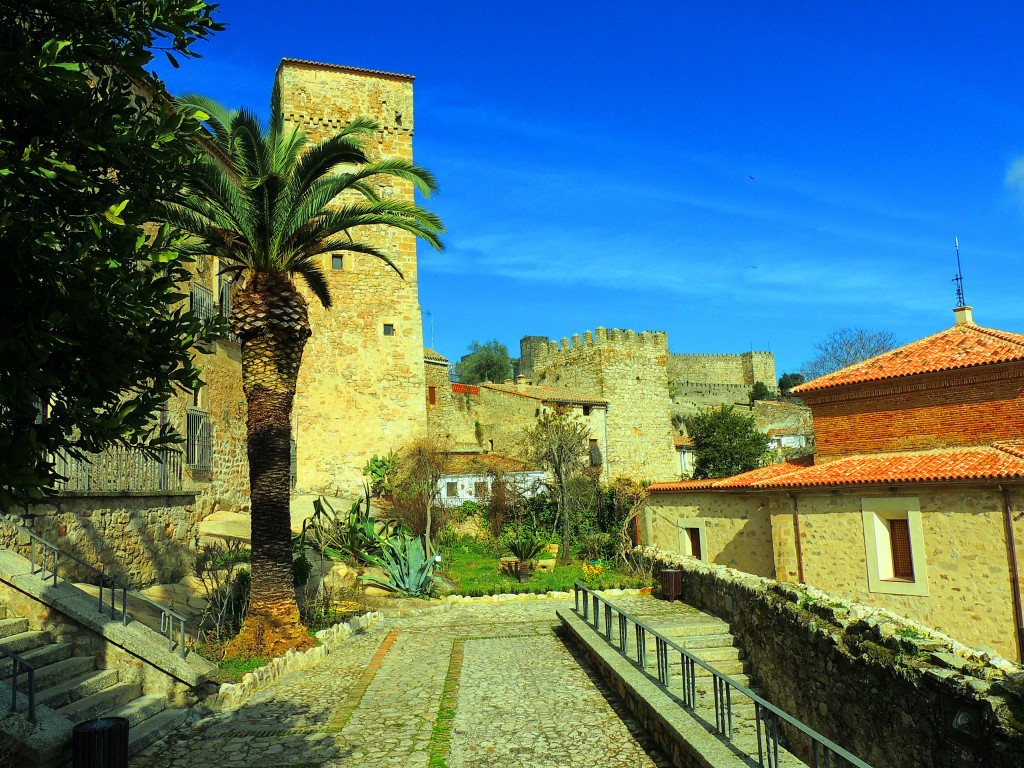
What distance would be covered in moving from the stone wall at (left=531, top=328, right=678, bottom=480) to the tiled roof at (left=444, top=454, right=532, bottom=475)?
30.9 ft

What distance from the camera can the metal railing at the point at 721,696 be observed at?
534 cm

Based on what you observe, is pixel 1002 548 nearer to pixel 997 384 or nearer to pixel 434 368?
pixel 997 384

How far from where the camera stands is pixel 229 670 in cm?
996

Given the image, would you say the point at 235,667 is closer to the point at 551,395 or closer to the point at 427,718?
the point at 427,718

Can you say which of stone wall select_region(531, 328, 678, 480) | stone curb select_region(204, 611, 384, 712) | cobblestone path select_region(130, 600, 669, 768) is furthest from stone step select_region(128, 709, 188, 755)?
stone wall select_region(531, 328, 678, 480)

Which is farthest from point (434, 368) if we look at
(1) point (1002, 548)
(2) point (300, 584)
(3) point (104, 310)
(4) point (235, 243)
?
(3) point (104, 310)

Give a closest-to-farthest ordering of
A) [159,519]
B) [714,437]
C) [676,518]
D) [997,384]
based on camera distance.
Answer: [159,519]
[997,384]
[676,518]
[714,437]

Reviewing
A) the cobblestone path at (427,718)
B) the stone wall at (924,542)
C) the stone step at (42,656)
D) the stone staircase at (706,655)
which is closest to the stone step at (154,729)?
the cobblestone path at (427,718)

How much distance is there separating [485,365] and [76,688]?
65973mm

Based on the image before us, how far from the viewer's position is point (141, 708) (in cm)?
830

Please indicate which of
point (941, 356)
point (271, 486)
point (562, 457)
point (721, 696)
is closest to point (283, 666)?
point (271, 486)

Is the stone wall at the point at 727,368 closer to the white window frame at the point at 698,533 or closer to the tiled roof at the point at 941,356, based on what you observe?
the white window frame at the point at 698,533

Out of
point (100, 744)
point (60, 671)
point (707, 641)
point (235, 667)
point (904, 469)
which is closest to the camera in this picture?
point (100, 744)

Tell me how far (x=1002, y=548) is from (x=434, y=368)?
96.2 feet
